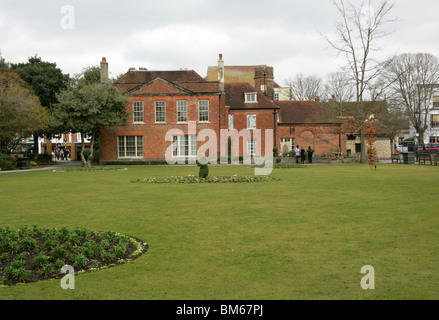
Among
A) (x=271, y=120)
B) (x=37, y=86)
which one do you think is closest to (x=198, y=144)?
(x=271, y=120)

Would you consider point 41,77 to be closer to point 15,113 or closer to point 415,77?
point 15,113

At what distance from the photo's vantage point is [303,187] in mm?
17719

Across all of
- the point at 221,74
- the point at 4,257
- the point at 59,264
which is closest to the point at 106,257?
the point at 59,264

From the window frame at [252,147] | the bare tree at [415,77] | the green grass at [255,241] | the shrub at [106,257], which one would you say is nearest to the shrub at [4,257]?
the green grass at [255,241]

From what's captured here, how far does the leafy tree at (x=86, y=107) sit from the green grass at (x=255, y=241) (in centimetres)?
2146

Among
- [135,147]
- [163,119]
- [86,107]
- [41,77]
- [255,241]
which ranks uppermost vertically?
[41,77]

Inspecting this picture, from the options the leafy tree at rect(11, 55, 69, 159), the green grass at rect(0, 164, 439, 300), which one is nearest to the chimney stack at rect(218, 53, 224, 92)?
the leafy tree at rect(11, 55, 69, 159)

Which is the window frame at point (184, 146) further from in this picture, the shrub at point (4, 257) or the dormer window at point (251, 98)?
the shrub at point (4, 257)

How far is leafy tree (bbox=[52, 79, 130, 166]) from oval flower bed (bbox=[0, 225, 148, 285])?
96.6 ft

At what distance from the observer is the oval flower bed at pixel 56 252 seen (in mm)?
6346

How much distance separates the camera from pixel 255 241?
8.20 m

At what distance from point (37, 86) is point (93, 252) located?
4375 centimetres

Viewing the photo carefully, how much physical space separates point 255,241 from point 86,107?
30.8 metres
